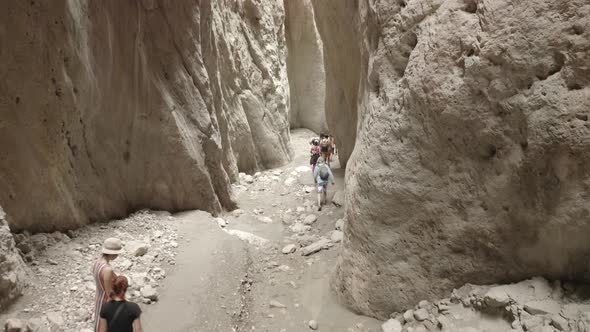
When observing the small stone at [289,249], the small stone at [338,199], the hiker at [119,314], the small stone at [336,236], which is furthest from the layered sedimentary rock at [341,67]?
the hiker at [119,314]

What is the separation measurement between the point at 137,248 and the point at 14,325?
201cm

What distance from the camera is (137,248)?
5.49 metres

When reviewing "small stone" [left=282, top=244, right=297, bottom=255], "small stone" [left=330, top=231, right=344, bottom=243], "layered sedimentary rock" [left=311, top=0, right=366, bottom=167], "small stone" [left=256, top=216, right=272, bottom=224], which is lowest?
"small stone" [left=256, top=216, right=272, bottom=224]

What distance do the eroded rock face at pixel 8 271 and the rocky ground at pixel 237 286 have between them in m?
0.12

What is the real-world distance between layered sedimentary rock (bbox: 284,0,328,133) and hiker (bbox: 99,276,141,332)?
15.0 m

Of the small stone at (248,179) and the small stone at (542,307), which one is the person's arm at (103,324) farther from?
the small stone at (248,179)

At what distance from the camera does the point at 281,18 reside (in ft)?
47.4

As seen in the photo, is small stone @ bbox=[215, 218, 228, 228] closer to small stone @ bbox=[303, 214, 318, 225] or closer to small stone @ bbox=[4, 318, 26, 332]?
small stone @ bbox=[303, 214, 318, 225]

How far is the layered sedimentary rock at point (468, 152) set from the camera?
313cm

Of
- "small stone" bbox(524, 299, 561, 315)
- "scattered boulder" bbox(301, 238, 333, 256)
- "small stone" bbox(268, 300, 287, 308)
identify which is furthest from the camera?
"scattered boulder" bbox(301, 238, 333, 256)

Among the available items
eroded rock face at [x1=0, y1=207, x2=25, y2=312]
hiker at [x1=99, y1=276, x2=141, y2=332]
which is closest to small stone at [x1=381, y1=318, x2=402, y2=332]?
hiker at [x1=99, y1=276, x2=141, y2=332]

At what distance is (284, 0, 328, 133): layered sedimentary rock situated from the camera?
1762 cm

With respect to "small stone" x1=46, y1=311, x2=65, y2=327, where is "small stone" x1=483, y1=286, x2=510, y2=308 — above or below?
above

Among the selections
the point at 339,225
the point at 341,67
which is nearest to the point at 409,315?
the point at 339,225
